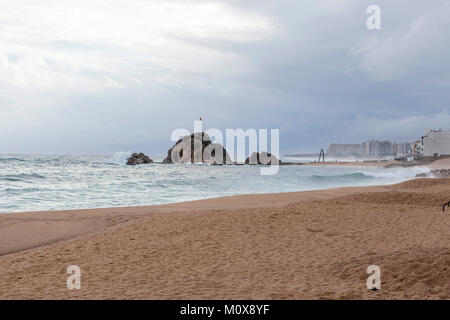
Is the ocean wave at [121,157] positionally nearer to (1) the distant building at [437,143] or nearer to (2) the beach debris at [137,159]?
(2) the beach debris at [137,159]

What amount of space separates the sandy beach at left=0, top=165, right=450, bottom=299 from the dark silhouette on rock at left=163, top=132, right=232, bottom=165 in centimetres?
8019

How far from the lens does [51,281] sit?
20.7 feet

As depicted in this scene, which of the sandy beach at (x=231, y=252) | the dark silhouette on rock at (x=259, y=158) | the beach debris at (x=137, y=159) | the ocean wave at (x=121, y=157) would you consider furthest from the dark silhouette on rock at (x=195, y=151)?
the sandy beach at (x=231, y=252)

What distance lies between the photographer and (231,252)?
8.27 meters

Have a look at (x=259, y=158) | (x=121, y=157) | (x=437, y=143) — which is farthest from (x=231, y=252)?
(x=437, y=143)

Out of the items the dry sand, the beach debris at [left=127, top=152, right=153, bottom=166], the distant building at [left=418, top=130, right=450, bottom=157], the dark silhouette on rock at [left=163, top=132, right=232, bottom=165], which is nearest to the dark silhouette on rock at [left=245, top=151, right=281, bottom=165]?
the dark silhouette on rock at [left=163, top=132, right=232, bottom=165]

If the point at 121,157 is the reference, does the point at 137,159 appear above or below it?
below

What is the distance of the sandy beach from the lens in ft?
18.5

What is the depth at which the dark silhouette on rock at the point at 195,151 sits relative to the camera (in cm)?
9481

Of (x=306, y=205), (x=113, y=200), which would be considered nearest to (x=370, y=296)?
(x=306, y=205)

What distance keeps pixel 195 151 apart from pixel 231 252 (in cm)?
8921

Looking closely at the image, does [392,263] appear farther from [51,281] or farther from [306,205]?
[306,205]

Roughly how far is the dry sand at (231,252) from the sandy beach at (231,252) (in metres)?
0.02

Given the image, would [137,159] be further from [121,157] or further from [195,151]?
[195,151]
